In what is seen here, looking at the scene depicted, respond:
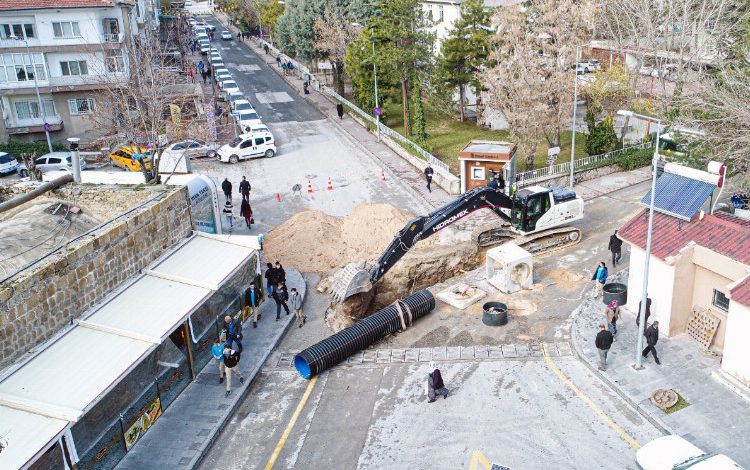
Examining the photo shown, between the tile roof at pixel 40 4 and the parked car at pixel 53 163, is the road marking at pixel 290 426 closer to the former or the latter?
the parked car at pixel 53 163

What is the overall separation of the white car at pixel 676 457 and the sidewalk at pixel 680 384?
1402 mm

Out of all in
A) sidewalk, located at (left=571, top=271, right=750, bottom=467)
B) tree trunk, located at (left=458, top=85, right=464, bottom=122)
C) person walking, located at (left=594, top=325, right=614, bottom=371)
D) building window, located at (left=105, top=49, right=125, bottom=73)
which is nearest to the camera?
sidewalk, located at (left=571, top=271, right=750, bottom=467)

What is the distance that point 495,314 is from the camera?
71.4 ft

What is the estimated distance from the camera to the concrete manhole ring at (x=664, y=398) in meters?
17.3

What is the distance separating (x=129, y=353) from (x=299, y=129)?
114 ft

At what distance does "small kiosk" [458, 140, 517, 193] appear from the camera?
31.5m

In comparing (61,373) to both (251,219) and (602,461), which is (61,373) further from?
(251,219)

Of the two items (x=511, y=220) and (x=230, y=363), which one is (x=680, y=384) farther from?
(x=230, y=363)

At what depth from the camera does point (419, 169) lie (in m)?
38.1

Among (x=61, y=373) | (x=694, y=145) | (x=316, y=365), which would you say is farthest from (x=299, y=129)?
(x=61, y=373)

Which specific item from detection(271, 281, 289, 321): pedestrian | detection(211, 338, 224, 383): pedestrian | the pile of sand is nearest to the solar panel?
the pile of sand

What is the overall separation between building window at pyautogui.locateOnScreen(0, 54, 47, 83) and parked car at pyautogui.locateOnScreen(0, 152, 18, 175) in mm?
6055

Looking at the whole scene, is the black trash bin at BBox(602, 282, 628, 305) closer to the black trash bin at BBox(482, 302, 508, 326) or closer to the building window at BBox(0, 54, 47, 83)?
the black trash bin at BBox(482, 302, 508, 326)

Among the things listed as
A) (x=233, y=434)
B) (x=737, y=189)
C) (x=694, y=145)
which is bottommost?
(x=233, y=434)
